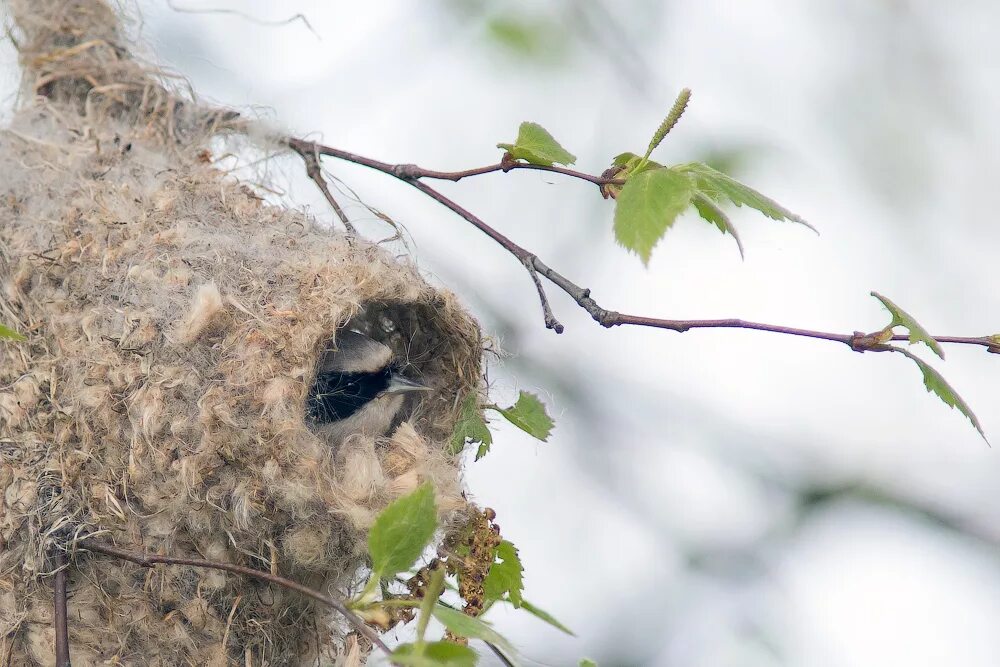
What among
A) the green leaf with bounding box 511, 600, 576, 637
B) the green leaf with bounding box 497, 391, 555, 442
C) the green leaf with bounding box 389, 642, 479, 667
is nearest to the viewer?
the green leaf with bounding box 389, 642, 479, 667

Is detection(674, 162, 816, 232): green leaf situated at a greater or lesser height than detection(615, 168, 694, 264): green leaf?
greater

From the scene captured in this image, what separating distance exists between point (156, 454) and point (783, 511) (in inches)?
115

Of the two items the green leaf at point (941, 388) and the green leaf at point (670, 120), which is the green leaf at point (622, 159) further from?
the green leaf at point (941, 388)

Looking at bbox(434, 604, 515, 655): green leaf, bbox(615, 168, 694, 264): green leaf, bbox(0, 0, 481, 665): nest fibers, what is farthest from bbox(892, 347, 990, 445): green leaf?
bbox(0, 0, 481, 665): nest fibers

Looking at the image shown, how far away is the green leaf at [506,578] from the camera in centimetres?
196

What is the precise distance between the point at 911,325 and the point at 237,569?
3.62 feet

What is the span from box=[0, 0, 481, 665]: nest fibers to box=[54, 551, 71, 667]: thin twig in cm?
4

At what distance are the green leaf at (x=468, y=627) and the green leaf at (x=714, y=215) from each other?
0.60m

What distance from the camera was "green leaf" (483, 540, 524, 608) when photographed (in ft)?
6.45

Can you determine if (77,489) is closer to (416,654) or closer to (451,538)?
(451,538)

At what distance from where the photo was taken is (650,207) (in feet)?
4.62

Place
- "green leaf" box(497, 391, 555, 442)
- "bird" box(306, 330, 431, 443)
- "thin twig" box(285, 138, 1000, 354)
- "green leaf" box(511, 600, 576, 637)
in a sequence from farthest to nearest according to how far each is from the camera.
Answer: "bird" box(306, 330, 431, 443) → "green leaf" box(497, 391, 555, 442) → "green leaf" box(511, 600, 576, 637) → "thin twig" box(285, 138, 1000, 354)

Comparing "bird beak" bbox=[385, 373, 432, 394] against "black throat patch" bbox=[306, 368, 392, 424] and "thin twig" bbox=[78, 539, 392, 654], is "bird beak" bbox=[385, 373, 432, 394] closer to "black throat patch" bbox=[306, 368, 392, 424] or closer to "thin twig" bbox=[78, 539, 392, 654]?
"black throat patch" bbox=[306, 368, 392, 424]

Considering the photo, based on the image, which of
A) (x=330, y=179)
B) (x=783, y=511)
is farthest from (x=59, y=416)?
(x=783, y=511)
